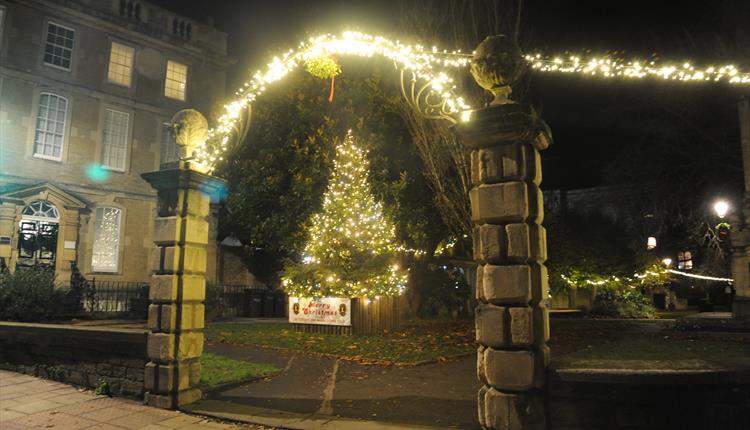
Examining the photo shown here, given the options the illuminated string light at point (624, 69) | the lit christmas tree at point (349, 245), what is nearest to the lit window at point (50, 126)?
the lit christmas tree at point (349, 245)

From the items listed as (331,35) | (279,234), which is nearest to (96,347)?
(331,35)

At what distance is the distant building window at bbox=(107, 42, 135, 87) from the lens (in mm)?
23062

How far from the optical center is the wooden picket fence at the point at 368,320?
1392 cm

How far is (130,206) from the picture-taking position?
23016 mm

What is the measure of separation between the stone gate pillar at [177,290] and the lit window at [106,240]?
56.0 ft

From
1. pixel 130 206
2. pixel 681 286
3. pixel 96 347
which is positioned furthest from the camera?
pixel 681 286

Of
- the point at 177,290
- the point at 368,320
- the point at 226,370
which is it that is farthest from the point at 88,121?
the point at 177,290

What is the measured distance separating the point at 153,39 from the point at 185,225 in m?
20.5

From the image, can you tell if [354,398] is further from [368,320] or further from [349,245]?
[349,245]

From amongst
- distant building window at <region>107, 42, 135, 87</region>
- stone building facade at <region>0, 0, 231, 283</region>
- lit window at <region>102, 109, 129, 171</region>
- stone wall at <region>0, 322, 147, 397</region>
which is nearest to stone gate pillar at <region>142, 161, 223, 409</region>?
stone wall at <region>0, 322, 147, 397</region>

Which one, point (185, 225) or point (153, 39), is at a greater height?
point (153, 39)

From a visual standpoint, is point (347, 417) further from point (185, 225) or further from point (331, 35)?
point (331, 35)

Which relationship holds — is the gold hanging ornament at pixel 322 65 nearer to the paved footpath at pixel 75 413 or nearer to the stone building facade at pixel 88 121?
the paved footpath at pixel 75 413

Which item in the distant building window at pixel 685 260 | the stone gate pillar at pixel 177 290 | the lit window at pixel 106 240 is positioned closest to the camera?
the stone gate pillar at pixel 177 290
